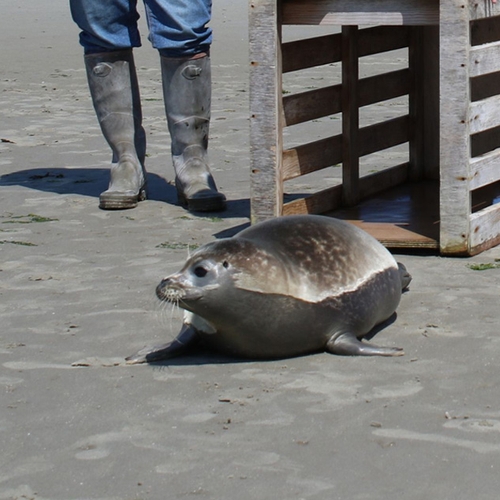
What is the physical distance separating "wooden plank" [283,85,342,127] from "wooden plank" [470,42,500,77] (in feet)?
3.22

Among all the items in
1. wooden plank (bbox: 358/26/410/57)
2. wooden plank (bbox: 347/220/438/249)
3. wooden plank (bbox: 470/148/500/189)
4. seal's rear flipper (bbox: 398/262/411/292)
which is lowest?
wooden plank (bbox: 347/220/438/249)

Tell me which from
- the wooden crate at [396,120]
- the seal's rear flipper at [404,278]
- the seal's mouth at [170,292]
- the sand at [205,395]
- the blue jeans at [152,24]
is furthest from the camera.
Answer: the blue jeans at [152,24]

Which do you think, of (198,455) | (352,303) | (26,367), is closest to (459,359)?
(352,303)

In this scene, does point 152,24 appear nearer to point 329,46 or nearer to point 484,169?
point 329,46

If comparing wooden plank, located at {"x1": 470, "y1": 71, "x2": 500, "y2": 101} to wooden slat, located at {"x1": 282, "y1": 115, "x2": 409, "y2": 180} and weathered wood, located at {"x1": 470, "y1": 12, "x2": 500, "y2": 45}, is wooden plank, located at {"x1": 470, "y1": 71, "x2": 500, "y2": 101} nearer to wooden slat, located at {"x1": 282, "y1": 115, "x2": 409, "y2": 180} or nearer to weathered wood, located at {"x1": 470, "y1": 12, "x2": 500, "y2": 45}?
weathered wood, located at {"x1": 470, "y1": 12, "x2": 500, "y2": 45}

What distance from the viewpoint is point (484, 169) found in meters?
4.91

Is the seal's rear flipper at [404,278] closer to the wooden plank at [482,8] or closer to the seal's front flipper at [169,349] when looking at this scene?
the seal's front flipper at [169,349]

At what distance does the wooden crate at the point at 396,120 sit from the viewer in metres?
4.68

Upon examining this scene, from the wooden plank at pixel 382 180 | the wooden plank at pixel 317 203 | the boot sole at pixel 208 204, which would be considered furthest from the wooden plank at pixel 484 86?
the boot sole at pixel 208 204

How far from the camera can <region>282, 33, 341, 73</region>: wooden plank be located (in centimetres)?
540

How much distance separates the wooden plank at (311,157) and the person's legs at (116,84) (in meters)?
1.05

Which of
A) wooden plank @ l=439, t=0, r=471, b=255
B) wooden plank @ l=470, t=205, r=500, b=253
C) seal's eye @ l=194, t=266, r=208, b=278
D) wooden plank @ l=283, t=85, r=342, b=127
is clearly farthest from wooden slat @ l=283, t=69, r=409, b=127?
seal's eye @ l=194, t=266, r=208, b=278

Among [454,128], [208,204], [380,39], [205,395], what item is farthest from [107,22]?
[205,395]

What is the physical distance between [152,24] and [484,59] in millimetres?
1902
